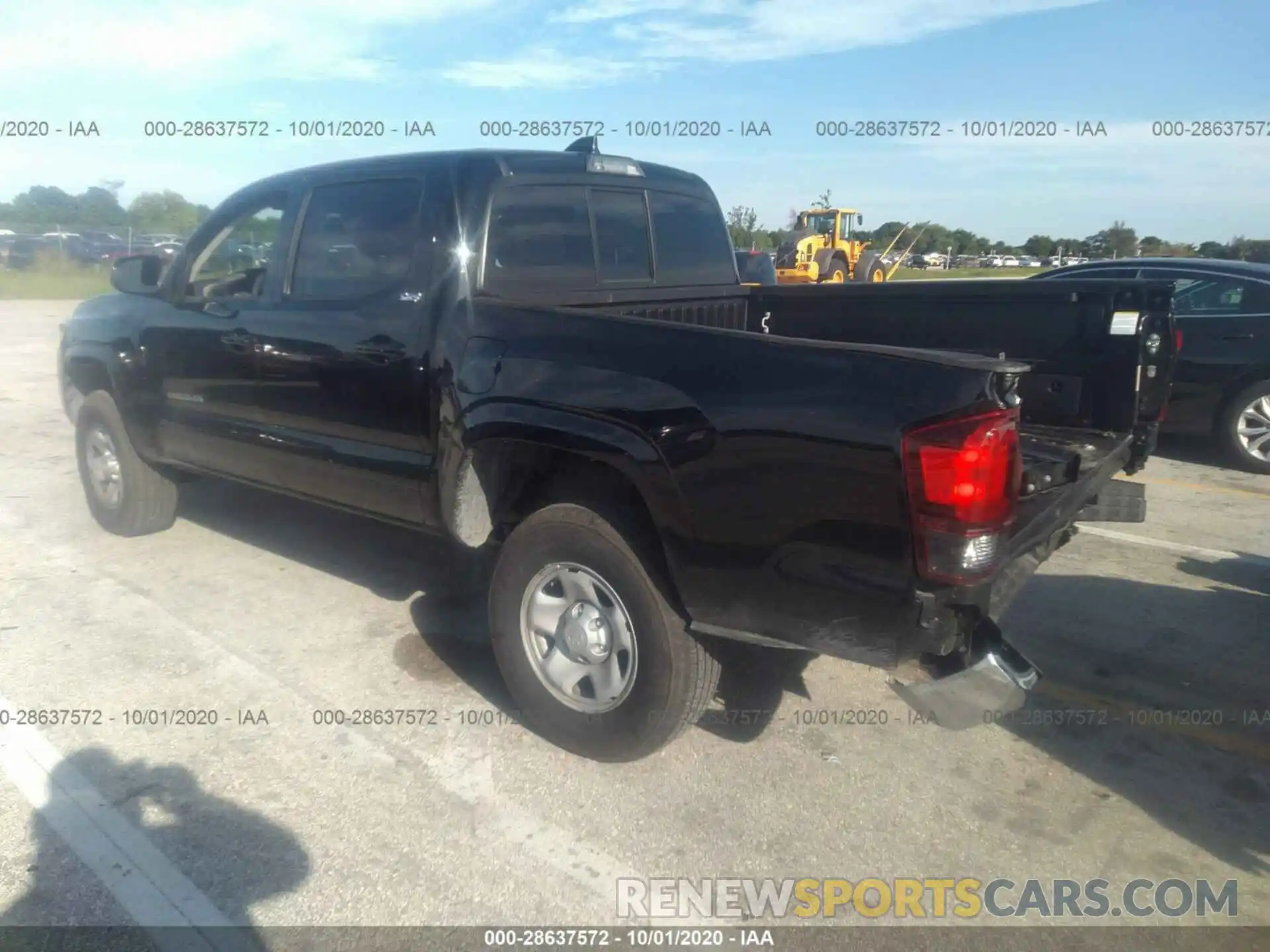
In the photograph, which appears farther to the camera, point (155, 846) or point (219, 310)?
point (219, 310)

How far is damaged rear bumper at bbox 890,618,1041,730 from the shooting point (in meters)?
2.69

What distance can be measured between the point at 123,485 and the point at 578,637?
371cm

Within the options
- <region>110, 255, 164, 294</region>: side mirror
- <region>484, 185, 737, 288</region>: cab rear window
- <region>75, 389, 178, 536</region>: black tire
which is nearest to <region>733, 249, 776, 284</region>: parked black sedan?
<region>484, 185, 737, 288</region>: cab rear window

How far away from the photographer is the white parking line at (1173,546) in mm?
5676

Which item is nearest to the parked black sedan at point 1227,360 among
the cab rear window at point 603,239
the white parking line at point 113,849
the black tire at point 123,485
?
the cab rear window at point 603,239

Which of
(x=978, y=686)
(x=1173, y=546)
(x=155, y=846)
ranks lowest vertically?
(x=155, y=846)

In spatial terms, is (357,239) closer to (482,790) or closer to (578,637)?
(578,637)

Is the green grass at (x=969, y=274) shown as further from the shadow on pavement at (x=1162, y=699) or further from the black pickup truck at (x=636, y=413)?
the black pickup truck at (x=636, y=413)

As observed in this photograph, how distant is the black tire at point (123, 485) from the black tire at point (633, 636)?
3.23 metres

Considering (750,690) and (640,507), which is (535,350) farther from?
(750,690)

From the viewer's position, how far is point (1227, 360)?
8094 millimetres

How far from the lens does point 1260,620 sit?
15.7 feet

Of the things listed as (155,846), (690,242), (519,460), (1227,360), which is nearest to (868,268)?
(1227,360)

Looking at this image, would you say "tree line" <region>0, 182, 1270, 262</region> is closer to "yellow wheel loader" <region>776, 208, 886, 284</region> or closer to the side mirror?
"yellow wheel loader" <region>776, 208, 886, 284</region>
